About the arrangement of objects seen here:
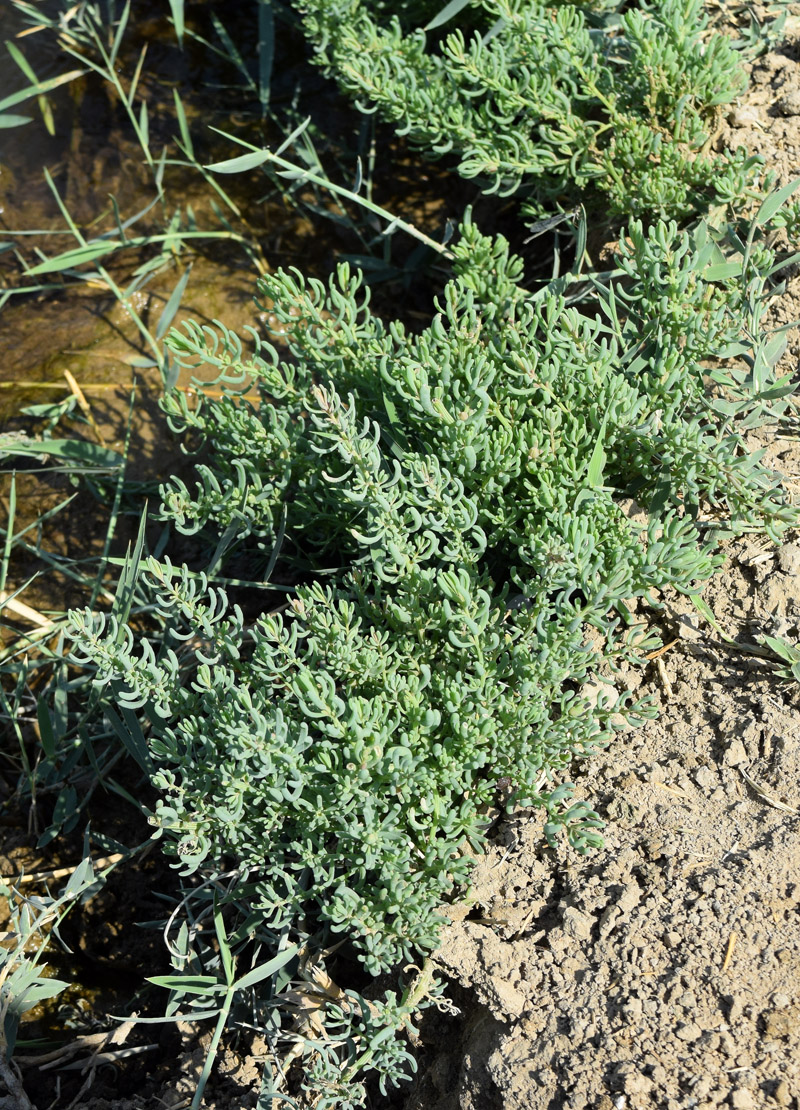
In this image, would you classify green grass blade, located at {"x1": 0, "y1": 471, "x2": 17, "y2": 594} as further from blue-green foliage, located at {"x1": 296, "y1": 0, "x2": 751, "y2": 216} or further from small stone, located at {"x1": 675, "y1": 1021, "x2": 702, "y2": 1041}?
small stone, located at {"x1": 675, "y1": 1021, "x2": 702, "y2": 1041}

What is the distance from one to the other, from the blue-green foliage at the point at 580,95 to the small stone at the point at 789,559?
954mm

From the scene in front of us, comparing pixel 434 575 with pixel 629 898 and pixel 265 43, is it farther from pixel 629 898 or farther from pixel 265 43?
pixel 265 43

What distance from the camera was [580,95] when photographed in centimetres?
275

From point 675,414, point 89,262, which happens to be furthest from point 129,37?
point 675,414

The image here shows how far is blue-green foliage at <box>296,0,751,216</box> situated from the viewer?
2602mm

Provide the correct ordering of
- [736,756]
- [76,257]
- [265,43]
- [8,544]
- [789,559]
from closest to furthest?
[736,756] → [789,559] → [8,544] → [76,257] → [265,43]

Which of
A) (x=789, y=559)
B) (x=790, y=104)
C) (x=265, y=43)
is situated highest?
(x=790, y=104)

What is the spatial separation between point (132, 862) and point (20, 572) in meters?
1.10

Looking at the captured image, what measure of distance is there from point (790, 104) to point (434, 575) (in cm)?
185

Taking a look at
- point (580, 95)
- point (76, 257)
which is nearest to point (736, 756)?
point (580, 95)

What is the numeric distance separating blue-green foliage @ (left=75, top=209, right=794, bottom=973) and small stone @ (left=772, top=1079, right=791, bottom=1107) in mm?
550

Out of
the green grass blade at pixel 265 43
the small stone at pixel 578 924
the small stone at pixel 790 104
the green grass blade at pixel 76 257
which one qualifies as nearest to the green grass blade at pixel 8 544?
the green grass blade at pixel 76 257

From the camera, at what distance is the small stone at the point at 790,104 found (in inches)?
112

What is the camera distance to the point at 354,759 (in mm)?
1874
